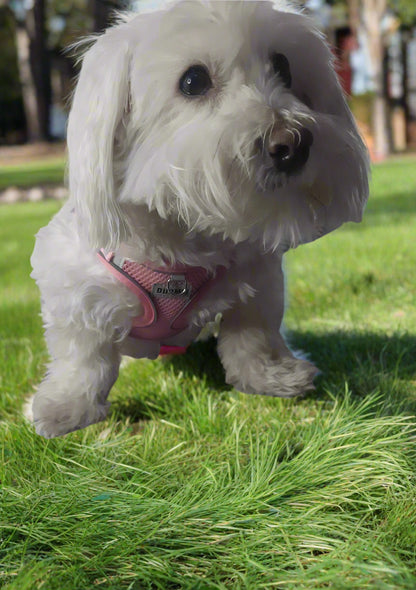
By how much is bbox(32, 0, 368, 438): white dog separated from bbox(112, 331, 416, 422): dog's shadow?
0.52 meters

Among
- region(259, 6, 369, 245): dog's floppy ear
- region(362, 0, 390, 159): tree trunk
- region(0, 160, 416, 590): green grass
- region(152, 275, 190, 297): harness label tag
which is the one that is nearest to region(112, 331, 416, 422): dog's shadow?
region(0, 160, 416, 590): green grass

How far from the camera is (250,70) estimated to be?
6.49ft

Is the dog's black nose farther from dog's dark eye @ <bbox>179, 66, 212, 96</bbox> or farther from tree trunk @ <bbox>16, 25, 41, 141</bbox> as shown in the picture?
tree trunk @ <bbox>16, 25, 41, 141</bbox>

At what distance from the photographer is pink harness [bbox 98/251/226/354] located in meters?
2.35

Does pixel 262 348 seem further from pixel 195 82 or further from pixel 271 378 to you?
pixel 195 82

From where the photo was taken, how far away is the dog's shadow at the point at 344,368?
2.78m

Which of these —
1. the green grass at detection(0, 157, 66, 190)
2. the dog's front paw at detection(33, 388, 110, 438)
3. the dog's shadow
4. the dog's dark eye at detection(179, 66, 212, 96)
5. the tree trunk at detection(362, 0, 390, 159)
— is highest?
the dog's dark eye at detection(179, 66, 212, 96)

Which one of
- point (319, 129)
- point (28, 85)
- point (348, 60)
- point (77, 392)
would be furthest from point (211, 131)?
point (28, 85)

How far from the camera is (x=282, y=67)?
208cm

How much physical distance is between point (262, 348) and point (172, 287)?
1.58ft

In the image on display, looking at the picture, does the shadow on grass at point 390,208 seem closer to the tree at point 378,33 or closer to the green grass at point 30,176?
the green grass at point 30,176

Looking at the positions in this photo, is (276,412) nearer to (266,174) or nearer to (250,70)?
(266,174)

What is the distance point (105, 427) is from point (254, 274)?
2.75 feet

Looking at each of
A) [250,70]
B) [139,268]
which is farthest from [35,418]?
[250,70]
